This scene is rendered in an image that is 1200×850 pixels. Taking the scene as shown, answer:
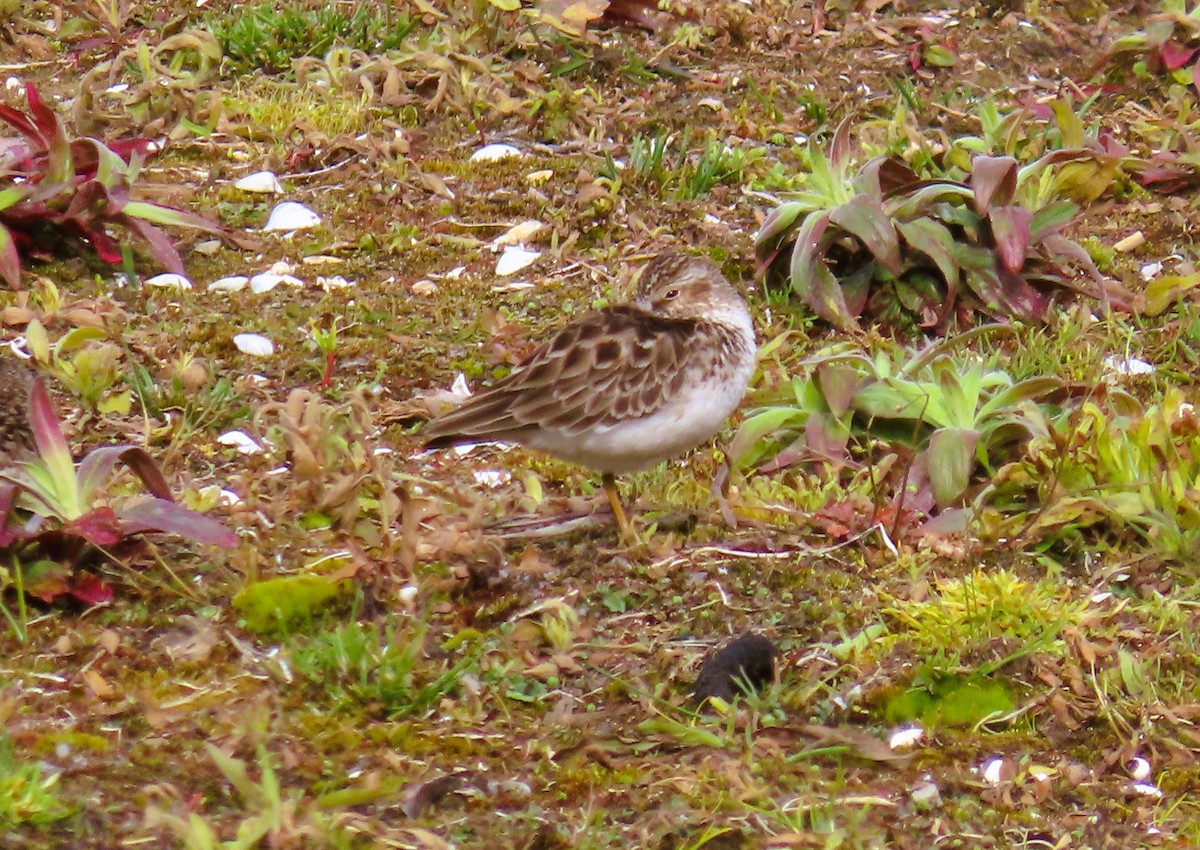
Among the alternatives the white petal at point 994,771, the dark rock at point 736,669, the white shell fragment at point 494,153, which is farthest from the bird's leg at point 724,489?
the white shell fragment at point 494,153

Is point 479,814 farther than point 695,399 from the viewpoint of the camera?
No

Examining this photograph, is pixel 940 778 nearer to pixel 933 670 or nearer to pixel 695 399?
pixel 933 670

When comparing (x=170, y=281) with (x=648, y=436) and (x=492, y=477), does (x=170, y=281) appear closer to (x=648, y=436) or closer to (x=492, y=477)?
(x=492, y=477)

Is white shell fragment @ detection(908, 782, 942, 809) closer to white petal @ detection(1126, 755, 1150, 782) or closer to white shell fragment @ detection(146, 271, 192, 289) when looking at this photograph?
white petal @ detection(1126, 755, 1150, 782)

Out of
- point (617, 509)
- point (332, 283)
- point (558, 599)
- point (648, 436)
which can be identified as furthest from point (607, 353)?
point (332, 283)

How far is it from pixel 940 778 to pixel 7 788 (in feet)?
8.00

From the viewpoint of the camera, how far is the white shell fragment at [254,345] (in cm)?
780

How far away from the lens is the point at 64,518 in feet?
17.4

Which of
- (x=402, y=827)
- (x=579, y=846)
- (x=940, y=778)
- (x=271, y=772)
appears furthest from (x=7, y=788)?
(x=940, y=778)

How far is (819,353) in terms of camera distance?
24.8 ft

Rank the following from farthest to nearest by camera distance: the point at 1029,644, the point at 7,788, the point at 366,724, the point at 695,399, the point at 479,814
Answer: the point at 695,399 → the point at 1029,644 → the point at 366,724 → the point at 479,814 → the point at 7,788

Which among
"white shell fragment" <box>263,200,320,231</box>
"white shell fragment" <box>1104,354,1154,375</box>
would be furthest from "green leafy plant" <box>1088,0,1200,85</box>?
"white shell fragment" <box>263,200,320,231</box>

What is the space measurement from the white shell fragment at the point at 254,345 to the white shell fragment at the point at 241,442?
2.74 ft

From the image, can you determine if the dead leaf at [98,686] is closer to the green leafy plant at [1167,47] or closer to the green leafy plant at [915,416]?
the green leafy plant at [915,416]
